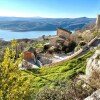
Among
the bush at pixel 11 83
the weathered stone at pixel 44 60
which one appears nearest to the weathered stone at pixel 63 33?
→ the weathered stone at pixel 44 60

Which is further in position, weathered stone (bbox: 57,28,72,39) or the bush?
weathered stone (bbox: 57,28,72,39)

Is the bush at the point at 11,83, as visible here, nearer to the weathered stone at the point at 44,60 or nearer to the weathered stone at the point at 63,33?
the weathered stone at the point at 44,60

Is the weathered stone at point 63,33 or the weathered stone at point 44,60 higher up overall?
the weathered stone at point 63,33

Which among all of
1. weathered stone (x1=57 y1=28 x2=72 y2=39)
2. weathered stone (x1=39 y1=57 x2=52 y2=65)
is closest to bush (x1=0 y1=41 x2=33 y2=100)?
weathered stone (x1=39 y1=57 x2=52 y2=65)

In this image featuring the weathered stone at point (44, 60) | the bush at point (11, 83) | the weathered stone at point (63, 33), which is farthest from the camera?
the weathered stone at point (63, 33)

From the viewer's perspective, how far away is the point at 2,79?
28.6 feet

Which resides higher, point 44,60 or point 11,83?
point 11,83

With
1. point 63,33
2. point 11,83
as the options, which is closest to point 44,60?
point 63,33

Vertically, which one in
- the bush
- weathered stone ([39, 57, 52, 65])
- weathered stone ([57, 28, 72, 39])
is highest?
the bush

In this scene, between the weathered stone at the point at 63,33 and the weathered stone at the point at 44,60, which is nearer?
the weathered stone at the point at 44,60

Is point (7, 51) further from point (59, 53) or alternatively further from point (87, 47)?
point (59, 53)

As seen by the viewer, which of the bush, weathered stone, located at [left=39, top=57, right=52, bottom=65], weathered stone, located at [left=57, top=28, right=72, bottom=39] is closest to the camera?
the bush

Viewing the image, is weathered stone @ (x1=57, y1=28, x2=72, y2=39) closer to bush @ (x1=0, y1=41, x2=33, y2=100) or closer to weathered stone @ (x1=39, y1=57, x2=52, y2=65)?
weathered stone @ (x1=39, y1=57, x2=52, y2=65)

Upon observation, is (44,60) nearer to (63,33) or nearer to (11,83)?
(63,33)
